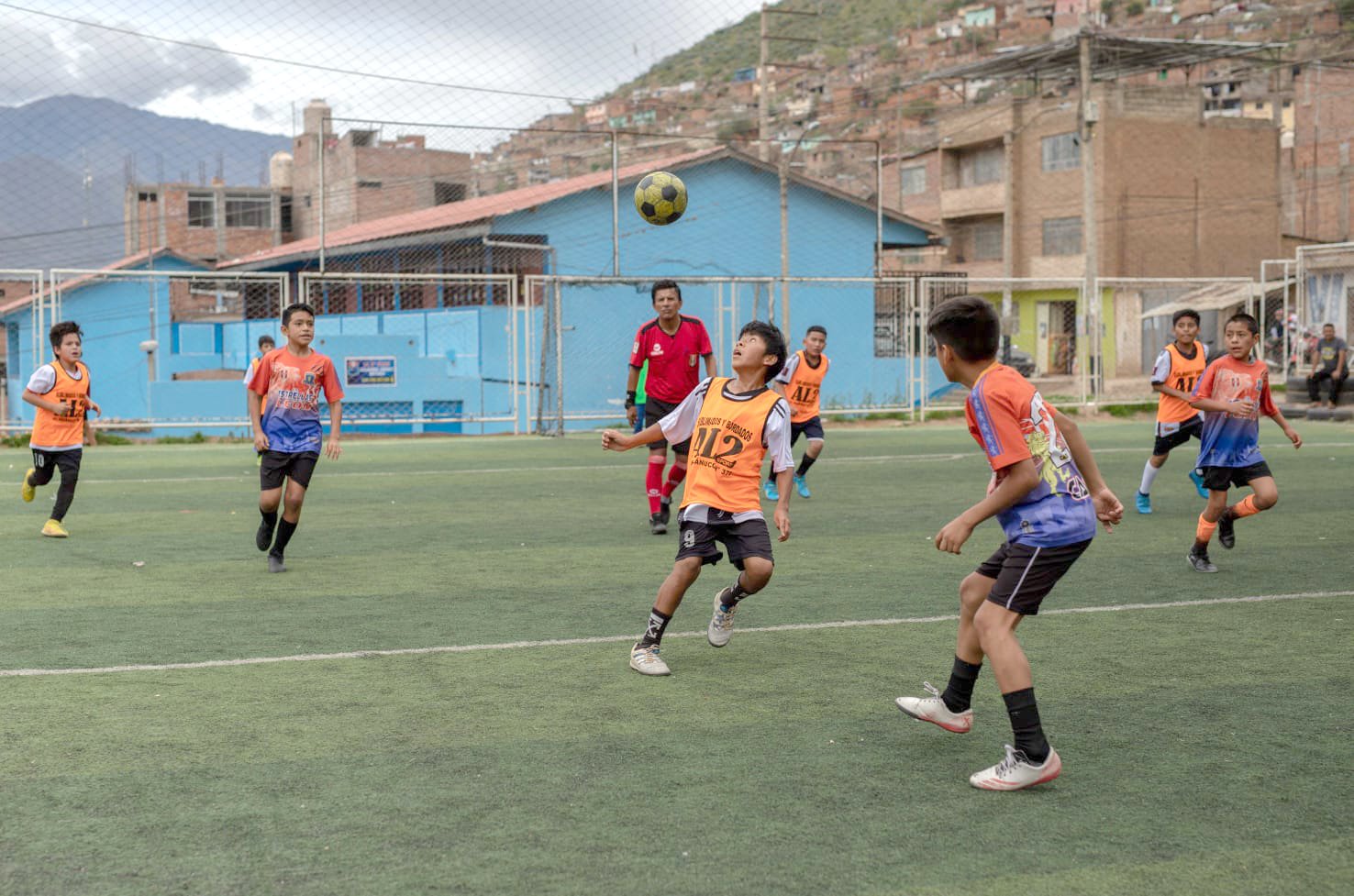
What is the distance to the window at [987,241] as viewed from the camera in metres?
55.0

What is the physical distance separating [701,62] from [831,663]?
44362 mm

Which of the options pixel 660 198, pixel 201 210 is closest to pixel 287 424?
pixel 660 198

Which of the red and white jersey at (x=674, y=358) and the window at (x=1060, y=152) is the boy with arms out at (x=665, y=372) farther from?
the window at (x=1060, y=152)

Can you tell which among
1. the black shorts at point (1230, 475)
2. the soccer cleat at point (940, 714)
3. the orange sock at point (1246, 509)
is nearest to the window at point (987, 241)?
the orange sock at point (1246, 509)

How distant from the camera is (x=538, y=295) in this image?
107ft

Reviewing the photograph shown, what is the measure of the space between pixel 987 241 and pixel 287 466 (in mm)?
49314

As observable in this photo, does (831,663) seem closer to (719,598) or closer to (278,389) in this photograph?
(719,598)

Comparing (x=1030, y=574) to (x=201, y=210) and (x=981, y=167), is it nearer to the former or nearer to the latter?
(x=981, y=167)

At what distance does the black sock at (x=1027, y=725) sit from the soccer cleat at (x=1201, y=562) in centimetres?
502

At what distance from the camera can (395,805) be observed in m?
4.36

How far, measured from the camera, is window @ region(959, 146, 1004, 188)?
54.1 meters

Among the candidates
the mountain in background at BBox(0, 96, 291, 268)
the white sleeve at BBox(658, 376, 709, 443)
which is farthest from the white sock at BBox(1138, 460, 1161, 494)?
the mountain in background at BBox(0, 96, 291, 268)

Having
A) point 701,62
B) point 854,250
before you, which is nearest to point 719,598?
point 854,250

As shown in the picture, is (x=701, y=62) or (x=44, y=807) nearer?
(x=44, y=807)
